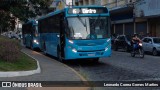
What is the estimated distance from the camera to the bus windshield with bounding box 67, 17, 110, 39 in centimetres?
2031

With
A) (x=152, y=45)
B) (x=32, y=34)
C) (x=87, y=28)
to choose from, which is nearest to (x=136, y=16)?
(x=32, y=34)

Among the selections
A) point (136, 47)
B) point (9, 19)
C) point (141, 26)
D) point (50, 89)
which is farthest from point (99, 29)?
point (141, 26)

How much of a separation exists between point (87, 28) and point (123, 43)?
16.4 m

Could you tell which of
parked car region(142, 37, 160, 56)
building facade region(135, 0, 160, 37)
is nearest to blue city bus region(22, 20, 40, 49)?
parked car region(142, 37, 160, 56)

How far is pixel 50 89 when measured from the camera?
11.2 meters

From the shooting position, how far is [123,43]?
119ft

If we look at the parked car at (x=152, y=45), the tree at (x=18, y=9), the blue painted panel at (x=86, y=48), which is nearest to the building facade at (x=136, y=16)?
the parked car at (x=152, y=45)

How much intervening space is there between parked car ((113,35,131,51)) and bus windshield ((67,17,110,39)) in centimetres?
1447

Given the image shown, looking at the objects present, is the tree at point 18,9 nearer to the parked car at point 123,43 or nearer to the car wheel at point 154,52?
the parked car at point 123,43

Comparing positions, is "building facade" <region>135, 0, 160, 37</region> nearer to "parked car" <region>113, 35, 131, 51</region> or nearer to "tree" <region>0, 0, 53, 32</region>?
"parked car" <region>113, 35, 131, 51</region>

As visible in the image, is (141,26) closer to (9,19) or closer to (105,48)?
(9,19)

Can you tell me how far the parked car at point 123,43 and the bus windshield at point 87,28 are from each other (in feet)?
47.5

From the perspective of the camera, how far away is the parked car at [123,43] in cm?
3522

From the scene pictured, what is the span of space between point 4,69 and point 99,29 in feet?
22.7
